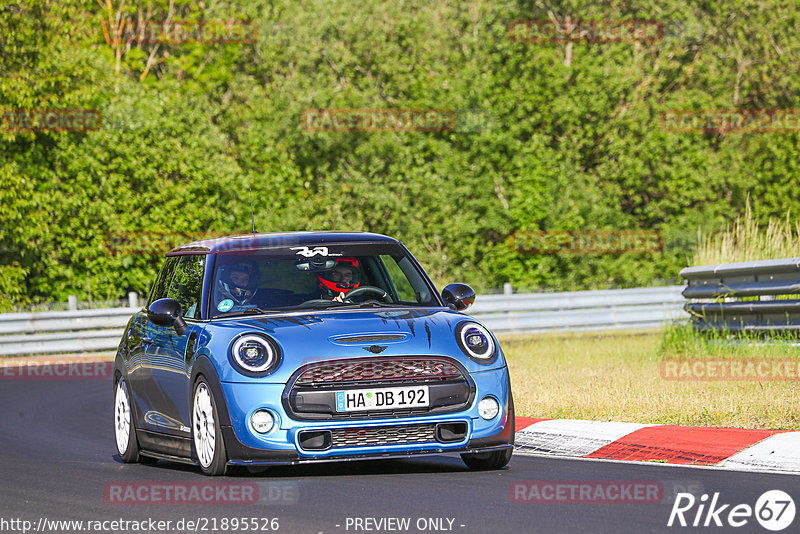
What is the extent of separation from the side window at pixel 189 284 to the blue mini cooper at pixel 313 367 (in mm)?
22

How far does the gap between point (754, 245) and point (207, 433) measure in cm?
989

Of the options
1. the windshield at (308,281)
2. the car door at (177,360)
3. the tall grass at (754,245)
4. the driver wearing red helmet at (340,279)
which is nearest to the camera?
the car door at (177,360)

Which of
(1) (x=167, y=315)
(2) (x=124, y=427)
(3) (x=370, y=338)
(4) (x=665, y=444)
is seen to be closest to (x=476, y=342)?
(3) (x=370, y=338)

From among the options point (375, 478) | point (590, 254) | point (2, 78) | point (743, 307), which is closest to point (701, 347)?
point (743, 307)

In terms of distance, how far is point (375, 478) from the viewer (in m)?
8.05

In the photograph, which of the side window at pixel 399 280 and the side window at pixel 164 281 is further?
the side window at pixel 164 281

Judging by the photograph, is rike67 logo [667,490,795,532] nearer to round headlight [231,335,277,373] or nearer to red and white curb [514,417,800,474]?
red and white curb [514,417,800,474]

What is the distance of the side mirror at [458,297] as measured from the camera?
926 centimetres

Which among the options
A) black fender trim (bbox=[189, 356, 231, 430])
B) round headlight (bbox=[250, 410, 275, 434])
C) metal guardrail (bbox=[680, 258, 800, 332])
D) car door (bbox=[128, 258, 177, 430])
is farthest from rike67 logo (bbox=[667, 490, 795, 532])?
metal guardrail (bbox=[680, 258, 800, 332])

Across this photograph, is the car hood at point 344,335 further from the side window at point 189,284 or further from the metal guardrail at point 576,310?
the metal guardrail at point 576,310

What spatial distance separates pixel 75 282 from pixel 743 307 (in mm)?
22177

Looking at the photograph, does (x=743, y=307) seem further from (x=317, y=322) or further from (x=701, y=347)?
(x=317, y=322)

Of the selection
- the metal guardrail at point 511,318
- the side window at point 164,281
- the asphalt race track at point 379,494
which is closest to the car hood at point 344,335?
the asphalt race track at point 379,494

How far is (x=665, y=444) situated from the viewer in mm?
8953
